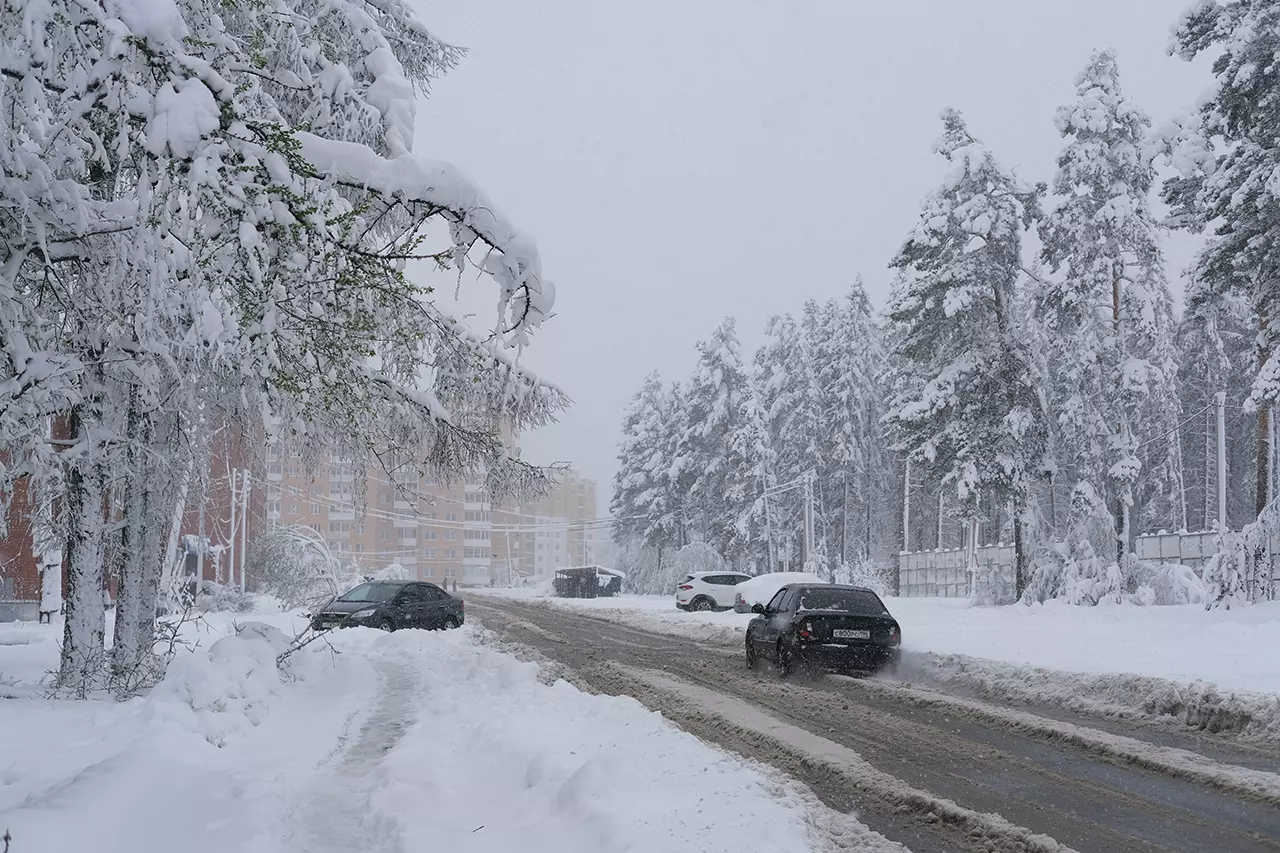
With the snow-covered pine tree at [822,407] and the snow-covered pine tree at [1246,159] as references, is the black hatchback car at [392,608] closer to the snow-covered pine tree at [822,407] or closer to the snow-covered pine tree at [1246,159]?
the snow-covered pine tree at [1246,159]

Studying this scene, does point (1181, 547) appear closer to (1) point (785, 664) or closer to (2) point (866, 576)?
(2) point (866, 576)

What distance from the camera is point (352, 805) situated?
6.88m

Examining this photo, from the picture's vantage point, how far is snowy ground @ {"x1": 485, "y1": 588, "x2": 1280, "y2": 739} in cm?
1089

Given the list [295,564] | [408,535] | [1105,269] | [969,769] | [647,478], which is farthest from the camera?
[408,535]

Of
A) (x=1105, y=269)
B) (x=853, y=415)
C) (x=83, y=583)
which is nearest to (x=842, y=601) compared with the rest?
(x=83, y=583)

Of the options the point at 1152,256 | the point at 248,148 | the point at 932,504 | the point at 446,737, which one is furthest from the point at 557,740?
the point at 932,504

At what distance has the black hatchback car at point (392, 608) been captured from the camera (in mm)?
23531

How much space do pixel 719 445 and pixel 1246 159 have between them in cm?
4090

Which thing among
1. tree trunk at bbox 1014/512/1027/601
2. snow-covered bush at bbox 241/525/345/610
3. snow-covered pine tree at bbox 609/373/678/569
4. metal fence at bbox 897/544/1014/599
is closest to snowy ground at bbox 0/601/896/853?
tree trunk at bbox 1014/512/1027/601

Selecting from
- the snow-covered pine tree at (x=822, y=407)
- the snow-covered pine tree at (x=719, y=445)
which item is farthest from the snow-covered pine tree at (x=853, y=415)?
the snow-covered pine tree at (x=719, y=445)

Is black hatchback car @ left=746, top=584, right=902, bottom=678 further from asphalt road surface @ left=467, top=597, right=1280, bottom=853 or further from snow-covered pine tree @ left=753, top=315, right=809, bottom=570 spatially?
snow-covered pine tree @ left=753, top=315, right=809, bottom=570

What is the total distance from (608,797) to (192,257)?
4.44 metres

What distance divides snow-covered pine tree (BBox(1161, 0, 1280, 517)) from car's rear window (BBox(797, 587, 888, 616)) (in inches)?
391

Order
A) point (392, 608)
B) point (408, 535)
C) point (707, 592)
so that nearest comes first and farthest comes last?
1. point (392, 608)
2. point (707, 592)
3. point (408, 535)
